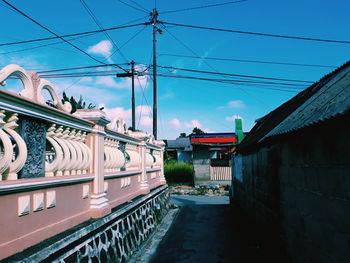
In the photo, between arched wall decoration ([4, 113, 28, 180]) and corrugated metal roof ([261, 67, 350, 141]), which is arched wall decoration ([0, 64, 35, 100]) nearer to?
arched wall decoration ([4, 113, 28, 180])

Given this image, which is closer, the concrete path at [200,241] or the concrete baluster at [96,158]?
the concrete baluster at [96,158]

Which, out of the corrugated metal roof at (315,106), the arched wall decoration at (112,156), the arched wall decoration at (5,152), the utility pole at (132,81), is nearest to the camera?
the arched wall decoration at (5,152)

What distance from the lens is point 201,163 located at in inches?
799

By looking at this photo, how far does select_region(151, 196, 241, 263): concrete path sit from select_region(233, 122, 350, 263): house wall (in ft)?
3.24

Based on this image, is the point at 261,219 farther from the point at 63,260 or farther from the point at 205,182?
the point at 205,182

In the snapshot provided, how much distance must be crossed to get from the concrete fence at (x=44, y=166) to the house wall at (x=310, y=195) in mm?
2779

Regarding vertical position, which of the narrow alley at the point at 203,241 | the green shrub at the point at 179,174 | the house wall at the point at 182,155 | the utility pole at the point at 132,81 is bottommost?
the narrow alley at the point at 203,241

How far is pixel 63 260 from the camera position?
2625mm

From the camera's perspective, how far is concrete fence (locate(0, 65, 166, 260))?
2.16 meters

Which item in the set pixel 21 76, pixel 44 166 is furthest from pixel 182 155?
pixel 21 76

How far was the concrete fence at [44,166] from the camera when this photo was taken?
7.08 ft

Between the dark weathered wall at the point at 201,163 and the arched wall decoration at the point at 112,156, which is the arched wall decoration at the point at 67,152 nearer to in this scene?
the arched wall decoration at the point at 112,156

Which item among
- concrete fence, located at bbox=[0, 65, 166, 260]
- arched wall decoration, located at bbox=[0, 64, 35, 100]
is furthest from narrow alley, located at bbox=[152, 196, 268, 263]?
arched wall decoration, located at bbox=[0, 64, 35, 100]

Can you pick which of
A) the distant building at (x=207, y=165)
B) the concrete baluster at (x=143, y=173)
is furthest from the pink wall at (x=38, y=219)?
the distant building at (x=207, y=165)
